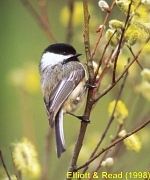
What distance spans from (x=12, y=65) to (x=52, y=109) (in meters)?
1.20

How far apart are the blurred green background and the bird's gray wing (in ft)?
0.28

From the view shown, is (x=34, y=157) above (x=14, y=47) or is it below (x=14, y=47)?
above

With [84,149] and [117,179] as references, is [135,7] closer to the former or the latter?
[117,179]

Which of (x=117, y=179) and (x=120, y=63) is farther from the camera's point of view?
(x=120, y=63)

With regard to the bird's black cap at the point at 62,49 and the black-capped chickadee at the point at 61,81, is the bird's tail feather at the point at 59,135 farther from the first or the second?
the bird's black cap at the point at 62,49

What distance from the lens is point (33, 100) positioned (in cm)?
266

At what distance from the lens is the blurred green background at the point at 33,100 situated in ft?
5.20

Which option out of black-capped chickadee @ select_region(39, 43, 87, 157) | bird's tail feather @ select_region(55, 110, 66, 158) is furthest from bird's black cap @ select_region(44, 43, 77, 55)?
bird's tail feather @ select_region(55, 110, 66, 158)

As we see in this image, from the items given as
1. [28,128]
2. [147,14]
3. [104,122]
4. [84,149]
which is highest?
→ [147,14]

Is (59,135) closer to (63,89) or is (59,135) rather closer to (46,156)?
(46,156)

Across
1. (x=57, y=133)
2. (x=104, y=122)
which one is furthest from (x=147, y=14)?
(x=104, y=122)

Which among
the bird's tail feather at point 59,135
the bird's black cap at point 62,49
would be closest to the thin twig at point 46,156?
the bird's tail feather at point 59,135

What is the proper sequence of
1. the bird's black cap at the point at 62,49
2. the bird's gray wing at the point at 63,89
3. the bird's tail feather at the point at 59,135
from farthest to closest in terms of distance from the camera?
the bird's black cap at the point at 62,49 → the bird's gray wing at the point at 63,89 → the bird's tail feather at the point at 59,135

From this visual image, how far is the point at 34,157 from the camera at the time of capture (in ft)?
3.76
